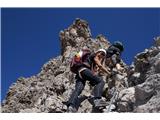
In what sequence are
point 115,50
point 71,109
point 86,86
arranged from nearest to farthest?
point 71,109
point 115,50
point 86,86

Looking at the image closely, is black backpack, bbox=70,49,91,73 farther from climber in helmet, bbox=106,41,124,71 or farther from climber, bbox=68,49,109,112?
climber in helmet, bbox=106,41,124,71

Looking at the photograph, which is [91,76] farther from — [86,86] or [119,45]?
[86,86]

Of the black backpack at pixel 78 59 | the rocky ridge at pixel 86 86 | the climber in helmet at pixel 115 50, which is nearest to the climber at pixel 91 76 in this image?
the black backpack at pixel 78 59

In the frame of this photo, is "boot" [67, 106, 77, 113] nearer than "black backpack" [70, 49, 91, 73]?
Yes

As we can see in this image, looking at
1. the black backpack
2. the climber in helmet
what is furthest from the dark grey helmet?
the black backpack

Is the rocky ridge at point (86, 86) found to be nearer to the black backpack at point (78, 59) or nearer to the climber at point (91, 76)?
the climber at point (91, 76)

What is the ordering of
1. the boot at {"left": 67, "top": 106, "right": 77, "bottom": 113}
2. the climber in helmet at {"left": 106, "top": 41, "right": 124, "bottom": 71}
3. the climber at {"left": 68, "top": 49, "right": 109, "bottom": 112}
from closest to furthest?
1. the boot at {"left": 67, "top": 106, "right": 77, "bottom": 113}
2. the climber at {"left": 68, "top": 49, "right": 109, "bottom": 112}
3. the climber in helmet at {"left": 106, "top": 41, "right": 124, "bottom": 71}

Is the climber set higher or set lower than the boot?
higher

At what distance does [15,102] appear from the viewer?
4938 centimetres

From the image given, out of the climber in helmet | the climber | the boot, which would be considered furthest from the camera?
the climber in helmet

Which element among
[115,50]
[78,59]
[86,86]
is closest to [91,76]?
[78,59]
